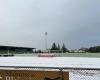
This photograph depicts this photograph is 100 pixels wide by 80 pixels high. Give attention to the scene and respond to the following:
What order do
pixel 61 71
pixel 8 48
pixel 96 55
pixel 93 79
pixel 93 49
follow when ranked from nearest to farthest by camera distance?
pixel 61 71
pixel 93 79
pixel 96 55
pixel 93 49
pixel 8 48

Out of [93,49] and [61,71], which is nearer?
[61,71]

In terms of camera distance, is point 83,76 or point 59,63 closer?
point 83,76

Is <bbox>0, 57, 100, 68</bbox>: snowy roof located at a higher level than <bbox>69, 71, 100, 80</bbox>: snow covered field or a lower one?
higher

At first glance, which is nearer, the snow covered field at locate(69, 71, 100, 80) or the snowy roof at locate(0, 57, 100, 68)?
the snow covered field at locate(69, 71, 100, 80)

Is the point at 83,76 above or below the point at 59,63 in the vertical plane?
below

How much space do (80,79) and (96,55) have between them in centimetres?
1333

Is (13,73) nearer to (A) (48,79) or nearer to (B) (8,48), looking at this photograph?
(A) (48,79)

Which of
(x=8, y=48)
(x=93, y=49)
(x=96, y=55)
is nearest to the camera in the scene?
(x=96, y=55)

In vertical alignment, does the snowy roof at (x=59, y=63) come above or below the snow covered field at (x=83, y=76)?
above

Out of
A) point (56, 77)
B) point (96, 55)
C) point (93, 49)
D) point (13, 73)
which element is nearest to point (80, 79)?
point (56, 77)

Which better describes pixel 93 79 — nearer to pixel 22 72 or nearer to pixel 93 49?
pixel 22 72

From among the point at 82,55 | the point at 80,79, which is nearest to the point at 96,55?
the point at 82,55

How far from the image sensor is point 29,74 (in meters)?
5.43

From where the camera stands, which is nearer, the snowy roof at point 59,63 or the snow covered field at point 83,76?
the snow covered field at point 83,76
